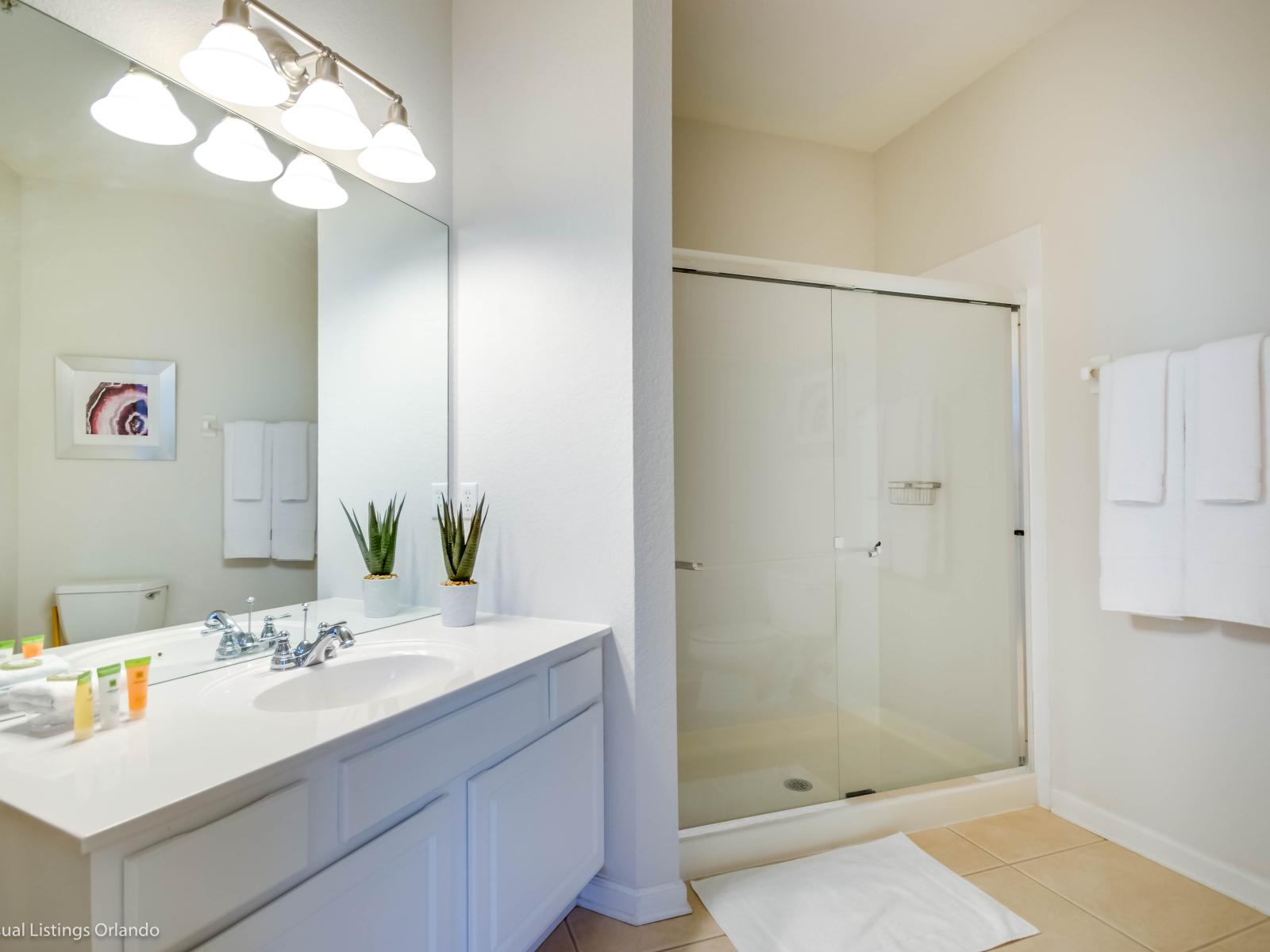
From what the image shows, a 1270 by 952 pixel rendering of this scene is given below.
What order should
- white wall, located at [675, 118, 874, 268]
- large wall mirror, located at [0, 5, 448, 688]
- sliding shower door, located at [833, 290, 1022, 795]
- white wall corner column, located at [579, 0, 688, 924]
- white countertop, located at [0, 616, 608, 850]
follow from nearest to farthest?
white countertop, located at [0, 616, 608, 850] → large wall mirror, located at [0, 5, 448, 688] → white wall corner column, located at [579, 0, 688, 924] → sliding shower door, located at [833, 290, 1022, 795] → white wall, located at [675, 118, 874, 268]

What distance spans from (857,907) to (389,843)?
4.26 feet

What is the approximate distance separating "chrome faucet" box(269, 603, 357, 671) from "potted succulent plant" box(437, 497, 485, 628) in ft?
0.85

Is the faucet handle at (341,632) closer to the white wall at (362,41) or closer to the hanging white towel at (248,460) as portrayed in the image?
the hanging white towel at (248,460)

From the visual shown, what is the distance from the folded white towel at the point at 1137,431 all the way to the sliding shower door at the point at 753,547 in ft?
2.66

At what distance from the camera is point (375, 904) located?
0.99 metres

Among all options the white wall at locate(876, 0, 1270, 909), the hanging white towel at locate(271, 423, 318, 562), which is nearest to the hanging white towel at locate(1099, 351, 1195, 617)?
the white wall at locate(876, 0, 1270, 909)

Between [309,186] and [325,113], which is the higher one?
[325,113]

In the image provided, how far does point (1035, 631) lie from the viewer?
227 centimetres

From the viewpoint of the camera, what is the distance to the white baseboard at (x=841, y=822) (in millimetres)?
1808

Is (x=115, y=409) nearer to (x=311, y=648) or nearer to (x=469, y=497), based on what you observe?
(x=311, y=648)

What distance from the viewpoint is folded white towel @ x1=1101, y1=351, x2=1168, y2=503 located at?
1.77 m

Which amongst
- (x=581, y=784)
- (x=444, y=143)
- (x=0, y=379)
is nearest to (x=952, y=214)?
(x=444, y=143)

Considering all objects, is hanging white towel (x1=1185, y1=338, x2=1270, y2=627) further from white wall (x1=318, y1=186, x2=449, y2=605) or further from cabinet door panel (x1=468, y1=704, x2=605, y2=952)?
white wall (x1=318, y1=186, x2=449, y2=605)

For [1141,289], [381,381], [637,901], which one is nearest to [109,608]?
[381,381]
